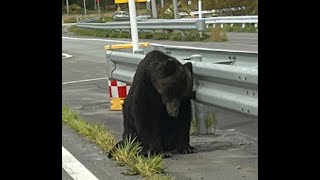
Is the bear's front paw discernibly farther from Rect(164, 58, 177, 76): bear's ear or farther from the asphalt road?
Rect(164, 58, 177, 76): bear's ear

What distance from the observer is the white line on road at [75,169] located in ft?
16.7

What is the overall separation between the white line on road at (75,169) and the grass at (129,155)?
13.2 inches

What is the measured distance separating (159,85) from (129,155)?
725mm

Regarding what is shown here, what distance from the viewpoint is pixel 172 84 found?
17.6 feet

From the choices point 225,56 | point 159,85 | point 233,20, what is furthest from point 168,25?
point 159,85

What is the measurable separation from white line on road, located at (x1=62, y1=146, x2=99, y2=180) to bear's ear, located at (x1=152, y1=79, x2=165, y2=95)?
994 mm

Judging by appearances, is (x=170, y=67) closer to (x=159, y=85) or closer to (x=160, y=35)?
(x=159, y=85)

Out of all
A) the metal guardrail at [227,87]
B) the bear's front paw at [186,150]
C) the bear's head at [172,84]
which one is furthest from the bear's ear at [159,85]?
the bear's front paw at [186,150]

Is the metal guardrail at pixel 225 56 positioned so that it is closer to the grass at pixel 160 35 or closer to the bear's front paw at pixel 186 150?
the bear's front paw at pixel 186 150

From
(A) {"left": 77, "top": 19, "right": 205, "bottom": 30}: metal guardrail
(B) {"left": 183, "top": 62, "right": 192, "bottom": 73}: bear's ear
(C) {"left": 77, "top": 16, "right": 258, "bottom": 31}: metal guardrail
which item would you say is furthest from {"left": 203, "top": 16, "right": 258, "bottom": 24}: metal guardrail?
(B) {"left": 183, "top": 62, "right": 192, "bottom": 73}: bear's ear

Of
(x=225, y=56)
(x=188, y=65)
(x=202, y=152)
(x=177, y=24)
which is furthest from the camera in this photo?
(x=177, y=24)
